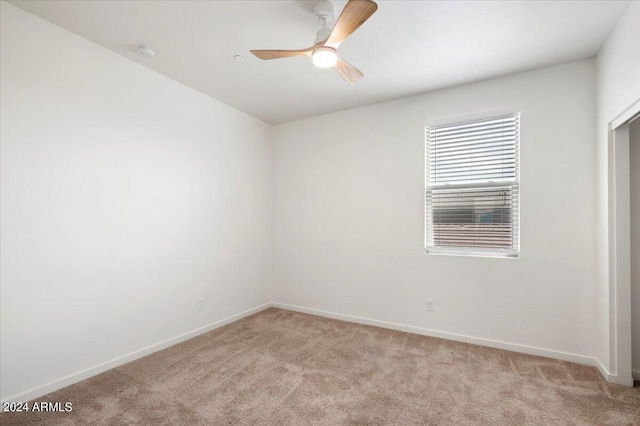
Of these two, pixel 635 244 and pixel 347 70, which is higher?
pixel 347 70

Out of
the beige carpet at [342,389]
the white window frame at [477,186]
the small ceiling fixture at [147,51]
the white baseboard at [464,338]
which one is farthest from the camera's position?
the white window frame at [477,186]

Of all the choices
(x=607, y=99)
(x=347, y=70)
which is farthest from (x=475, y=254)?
(x=347, y=70)

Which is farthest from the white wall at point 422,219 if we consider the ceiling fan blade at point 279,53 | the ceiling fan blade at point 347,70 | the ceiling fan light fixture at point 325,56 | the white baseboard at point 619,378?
the ceiling fan blade at point 279,53

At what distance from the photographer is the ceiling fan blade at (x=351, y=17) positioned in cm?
159

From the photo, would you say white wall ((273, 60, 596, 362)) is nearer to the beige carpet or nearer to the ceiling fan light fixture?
the beige carpet

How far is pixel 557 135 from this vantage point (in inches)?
108

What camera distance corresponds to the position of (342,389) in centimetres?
225

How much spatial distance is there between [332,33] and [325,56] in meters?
0.19

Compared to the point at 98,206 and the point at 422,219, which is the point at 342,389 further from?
the point at 98,206

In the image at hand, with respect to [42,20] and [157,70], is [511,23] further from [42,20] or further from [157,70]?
[42,20]

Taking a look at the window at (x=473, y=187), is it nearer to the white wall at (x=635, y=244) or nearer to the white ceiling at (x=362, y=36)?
the white ceiling at (x=362, y=36)

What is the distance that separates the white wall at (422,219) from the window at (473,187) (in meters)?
0.11

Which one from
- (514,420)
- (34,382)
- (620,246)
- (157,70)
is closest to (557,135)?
(620,246)

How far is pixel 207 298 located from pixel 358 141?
2687 millimetres
